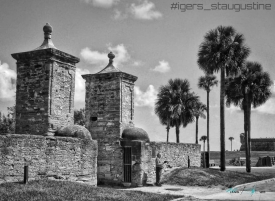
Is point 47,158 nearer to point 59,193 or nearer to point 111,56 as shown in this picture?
point 59,193

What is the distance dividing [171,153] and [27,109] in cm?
1017

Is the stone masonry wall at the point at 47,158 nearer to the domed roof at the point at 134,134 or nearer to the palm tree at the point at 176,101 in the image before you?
the domed roof at the point at 134,134

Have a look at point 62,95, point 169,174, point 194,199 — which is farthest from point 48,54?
point 169,174

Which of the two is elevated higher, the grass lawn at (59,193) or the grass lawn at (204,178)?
the grass lawn at (59,193)

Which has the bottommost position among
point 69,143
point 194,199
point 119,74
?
point 194,199

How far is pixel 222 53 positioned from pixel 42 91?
1309cm

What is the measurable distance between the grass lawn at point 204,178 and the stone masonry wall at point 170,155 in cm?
109

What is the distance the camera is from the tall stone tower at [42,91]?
1480 centimetres

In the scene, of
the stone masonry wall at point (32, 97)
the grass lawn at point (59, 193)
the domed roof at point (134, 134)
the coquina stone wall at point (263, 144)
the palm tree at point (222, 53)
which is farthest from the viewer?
the coquina stone wall at point (263, 144)

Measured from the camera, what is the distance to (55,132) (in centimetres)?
1495

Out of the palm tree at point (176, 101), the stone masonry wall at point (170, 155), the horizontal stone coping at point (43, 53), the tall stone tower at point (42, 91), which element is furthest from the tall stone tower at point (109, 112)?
the palm tree at point (176, 101)

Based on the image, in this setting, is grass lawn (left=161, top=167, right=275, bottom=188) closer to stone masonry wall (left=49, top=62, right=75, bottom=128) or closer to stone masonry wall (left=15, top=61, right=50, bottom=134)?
stone masonry wall (left=49, top=62, right=75, bottom=128)

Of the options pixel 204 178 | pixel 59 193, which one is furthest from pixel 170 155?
pixel 59 193

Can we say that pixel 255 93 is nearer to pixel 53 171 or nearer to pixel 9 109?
pixel 53 171
